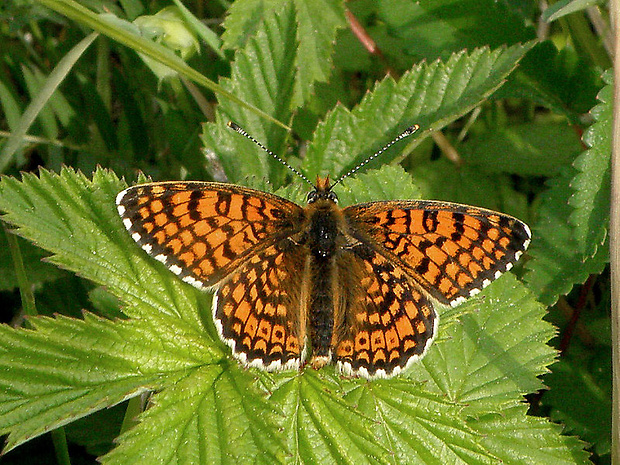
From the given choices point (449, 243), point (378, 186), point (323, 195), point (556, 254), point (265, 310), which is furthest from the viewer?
point (556, 254)

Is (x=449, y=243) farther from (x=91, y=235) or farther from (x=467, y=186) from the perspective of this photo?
(x=467, y=186)

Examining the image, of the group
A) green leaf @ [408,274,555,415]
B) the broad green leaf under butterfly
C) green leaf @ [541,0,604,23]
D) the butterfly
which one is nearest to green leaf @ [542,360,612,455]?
green leaf @ [408,274,555,415]

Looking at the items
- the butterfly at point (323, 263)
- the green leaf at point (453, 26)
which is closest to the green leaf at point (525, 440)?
the butterfly at point (323, 263)

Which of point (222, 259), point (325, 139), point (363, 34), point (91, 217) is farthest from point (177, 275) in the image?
point (363, 34)

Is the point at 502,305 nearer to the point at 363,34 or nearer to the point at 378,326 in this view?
the point at 378,326

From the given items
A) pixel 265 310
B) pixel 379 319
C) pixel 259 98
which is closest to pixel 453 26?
pixel 259 98
